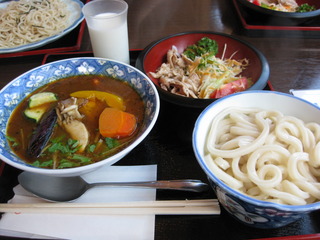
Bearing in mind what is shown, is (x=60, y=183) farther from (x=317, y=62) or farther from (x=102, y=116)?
(x=317, y=62)

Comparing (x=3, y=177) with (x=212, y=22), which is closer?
(x=3, y=177)

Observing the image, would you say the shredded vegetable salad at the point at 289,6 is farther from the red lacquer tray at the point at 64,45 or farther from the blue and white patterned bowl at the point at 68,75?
the blue and white patterned bowl at the point at 68,75

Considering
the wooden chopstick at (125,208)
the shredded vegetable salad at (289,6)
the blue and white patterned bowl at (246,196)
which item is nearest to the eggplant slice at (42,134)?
the wooden chopstick at (125,208)

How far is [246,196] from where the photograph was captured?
36.4 inches

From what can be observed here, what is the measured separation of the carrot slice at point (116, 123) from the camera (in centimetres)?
137

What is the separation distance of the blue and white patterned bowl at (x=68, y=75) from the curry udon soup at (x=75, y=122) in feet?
0.11

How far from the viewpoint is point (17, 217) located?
118 cm

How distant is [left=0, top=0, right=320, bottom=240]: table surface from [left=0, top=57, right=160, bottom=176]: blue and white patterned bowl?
24cm

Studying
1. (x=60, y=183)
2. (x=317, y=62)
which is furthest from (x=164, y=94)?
(x=317, y=62)

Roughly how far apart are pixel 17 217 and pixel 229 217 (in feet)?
3.19

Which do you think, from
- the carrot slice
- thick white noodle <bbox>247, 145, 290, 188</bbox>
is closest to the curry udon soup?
the carrot slice

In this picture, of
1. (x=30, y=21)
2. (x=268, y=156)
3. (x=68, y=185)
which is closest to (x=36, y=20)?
(x=30, y=21)

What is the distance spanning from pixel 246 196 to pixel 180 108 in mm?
808

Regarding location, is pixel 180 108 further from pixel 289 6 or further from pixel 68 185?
pixel 289 6
